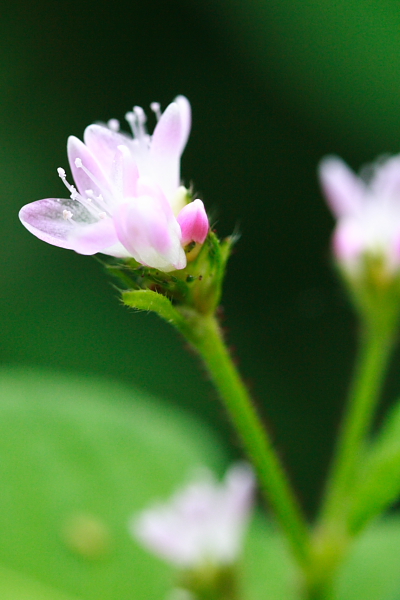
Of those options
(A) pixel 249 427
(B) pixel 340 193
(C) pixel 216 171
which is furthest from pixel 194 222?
(C) pixel 216 171

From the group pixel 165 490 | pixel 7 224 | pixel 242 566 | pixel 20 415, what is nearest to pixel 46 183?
pixel 7 224

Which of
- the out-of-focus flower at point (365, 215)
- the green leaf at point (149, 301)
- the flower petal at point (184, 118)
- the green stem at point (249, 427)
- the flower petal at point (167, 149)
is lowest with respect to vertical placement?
the green stem at point (249, 427)

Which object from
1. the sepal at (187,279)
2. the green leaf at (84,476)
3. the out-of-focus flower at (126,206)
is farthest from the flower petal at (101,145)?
the green leaf at (84,476)

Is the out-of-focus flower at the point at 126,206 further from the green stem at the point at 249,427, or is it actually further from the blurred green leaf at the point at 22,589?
the blurred green leaf at the point at 22,589

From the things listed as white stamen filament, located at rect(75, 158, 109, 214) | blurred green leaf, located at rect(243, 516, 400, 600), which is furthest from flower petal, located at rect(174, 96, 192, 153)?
blurred green leaf, located at rect(243, 516, 400, 600)

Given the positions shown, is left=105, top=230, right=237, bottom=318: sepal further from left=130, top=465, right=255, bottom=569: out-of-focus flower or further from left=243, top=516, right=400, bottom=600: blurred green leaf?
left=243, top=516, right=400, bottom=600: blurred green leaf

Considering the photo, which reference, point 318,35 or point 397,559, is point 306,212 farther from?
point 397,559
